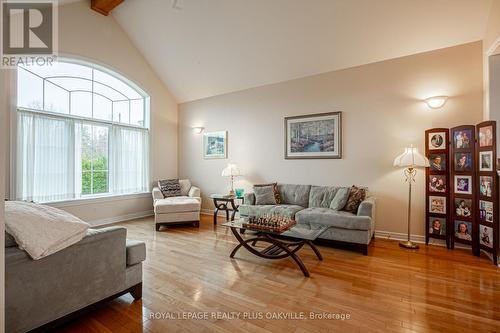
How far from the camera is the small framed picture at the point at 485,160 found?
291cm

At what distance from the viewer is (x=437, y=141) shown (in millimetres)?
3492

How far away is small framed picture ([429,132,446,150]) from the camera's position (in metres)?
3.45

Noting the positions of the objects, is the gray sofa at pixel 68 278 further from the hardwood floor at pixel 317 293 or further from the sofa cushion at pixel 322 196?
the sofa cushion at pixel 322 196

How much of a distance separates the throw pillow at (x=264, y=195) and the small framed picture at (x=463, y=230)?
2673 millimetres

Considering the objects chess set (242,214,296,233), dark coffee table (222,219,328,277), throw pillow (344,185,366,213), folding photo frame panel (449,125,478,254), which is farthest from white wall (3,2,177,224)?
folding photo frame panel (449,125,478,254)

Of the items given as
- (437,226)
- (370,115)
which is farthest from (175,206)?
(437,226)

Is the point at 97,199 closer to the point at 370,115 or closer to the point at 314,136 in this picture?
the point at 314,136

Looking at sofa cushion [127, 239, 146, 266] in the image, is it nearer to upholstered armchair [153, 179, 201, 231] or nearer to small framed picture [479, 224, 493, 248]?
upholstered armchair [153, 179, 201, 231]

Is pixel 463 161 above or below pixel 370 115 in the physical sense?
below

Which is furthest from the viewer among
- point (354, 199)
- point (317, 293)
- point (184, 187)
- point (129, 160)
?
point (184, 187)

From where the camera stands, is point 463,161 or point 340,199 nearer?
point 463,161

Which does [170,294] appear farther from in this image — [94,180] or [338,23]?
[338,23]

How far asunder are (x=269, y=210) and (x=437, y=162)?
8.47 ft

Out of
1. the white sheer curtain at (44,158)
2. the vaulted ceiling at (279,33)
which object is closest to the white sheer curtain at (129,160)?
the white sheer curtain at (44,158)
